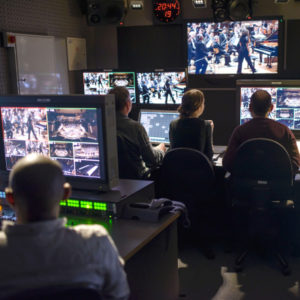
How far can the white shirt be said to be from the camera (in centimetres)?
119

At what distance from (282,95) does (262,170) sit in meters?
0.88

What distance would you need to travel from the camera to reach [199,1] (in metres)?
5.01

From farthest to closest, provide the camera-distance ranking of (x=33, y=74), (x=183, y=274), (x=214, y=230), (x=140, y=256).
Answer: (x=33, y=74) < (x=214, y=230) < (x=183, y=274) < (x=140, y=256)

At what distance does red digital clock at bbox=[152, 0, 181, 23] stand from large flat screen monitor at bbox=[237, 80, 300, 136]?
5.87 feet

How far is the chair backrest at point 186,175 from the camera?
10.7ft

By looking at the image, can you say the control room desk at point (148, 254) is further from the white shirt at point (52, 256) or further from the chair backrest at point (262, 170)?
the chair backrest at point (262, 170)

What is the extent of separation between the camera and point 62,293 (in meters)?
1.13

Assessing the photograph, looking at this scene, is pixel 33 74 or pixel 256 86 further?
pixel 33 74

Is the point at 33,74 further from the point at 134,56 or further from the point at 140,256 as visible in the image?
the point at 140,256

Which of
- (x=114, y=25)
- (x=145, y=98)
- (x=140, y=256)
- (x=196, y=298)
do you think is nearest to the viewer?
(x=140, y=256)

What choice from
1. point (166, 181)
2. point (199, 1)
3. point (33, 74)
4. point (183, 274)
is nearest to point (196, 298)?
point (183, 274)

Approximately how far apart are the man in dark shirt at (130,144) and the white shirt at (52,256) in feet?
6.43

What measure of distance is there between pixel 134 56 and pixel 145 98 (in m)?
1.33

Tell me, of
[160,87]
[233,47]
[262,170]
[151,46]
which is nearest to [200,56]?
[233,47]
